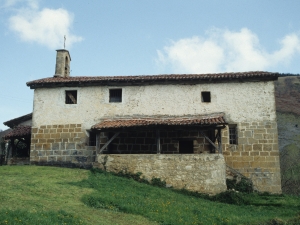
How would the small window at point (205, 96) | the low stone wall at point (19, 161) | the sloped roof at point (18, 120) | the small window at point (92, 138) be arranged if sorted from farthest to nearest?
the sloped roof at point (18, 120) < the low stone wall at point (19, 161) < the small window at point (92, 138) < the small window at point (205, 96)

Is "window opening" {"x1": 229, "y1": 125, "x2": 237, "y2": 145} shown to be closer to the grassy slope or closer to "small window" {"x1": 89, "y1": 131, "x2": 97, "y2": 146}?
"small window" {"x1": 89, "y1": 131, "x2": 97, "y2": 146}

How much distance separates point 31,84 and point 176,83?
928 centimetres

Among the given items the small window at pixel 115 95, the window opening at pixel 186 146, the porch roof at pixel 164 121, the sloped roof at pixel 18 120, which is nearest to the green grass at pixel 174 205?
the porch roof at pixel 164 121

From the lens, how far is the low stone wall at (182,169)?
16688 millimetres

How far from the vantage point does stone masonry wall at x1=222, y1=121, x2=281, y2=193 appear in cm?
1856

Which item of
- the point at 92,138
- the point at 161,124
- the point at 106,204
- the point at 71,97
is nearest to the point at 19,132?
the point at 71,97

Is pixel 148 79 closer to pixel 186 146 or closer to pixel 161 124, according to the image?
pixel 161 124

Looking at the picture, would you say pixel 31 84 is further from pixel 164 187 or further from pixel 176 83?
pixel 164 187

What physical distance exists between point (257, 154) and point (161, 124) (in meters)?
5.86

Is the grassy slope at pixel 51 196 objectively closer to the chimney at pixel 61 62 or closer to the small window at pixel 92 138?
the small window at pixel 92 138

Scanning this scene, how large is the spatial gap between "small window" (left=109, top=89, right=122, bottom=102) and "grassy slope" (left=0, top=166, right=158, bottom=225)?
621 cm

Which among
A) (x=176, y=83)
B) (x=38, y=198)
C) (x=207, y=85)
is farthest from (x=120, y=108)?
(x=38, y=198)

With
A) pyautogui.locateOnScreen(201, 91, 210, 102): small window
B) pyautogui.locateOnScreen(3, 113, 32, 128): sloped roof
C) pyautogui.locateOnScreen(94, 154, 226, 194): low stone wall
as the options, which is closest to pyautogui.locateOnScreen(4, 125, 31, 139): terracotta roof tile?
pyautogui.locateOnScreen(3, 113, 32, 128): sloped roof

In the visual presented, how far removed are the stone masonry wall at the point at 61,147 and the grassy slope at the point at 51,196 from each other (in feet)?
12.4
